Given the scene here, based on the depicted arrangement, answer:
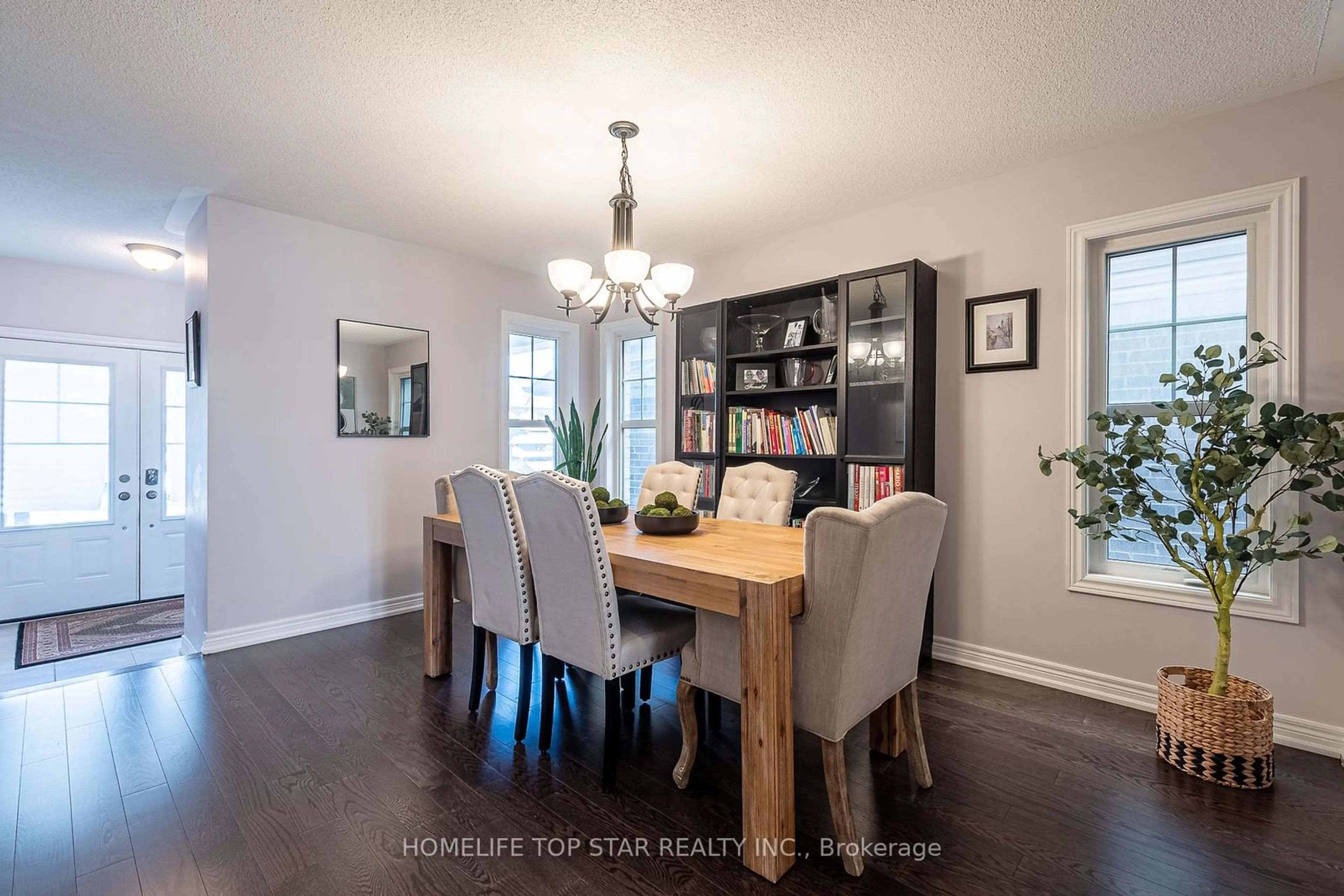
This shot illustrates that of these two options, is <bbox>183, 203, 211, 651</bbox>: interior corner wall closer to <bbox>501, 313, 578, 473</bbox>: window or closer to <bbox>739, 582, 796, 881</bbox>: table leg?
<bbox>501, 313, 578, 473</bbox>: window

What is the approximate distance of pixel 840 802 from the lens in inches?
64.4

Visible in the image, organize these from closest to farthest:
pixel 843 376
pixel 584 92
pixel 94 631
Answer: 1. pixel 584 92
2. pixel 843 376
3. pixel 94 631

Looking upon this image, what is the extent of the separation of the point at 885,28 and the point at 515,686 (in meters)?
2.96

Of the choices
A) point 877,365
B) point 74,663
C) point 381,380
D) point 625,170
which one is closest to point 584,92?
point 625,170

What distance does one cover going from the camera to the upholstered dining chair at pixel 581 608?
6.42 feet

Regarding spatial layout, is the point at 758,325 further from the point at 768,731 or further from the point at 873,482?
the point at 768,731

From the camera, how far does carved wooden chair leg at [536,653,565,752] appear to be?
2.21 m

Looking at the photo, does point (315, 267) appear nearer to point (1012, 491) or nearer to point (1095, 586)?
point (1012, 491)

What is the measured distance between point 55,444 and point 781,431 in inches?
205

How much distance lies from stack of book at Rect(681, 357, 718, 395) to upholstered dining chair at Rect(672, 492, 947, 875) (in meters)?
2.36

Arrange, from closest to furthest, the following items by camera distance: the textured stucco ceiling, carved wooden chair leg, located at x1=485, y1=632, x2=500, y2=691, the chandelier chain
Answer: the textured stucco ceiling < the chandelier chain < carved wooden chair leg, located at x1=485, y1=632, x2=500, y2=691

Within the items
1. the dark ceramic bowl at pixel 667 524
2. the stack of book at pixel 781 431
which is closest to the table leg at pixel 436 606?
the dark ceramic bowl at pixel 667 524

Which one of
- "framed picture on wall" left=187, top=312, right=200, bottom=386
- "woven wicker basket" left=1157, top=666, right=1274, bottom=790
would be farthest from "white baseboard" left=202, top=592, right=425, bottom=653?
"woven wicker basket" left=1157, top=666, right=1274, bottom=790

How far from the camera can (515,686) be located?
9.31ft
